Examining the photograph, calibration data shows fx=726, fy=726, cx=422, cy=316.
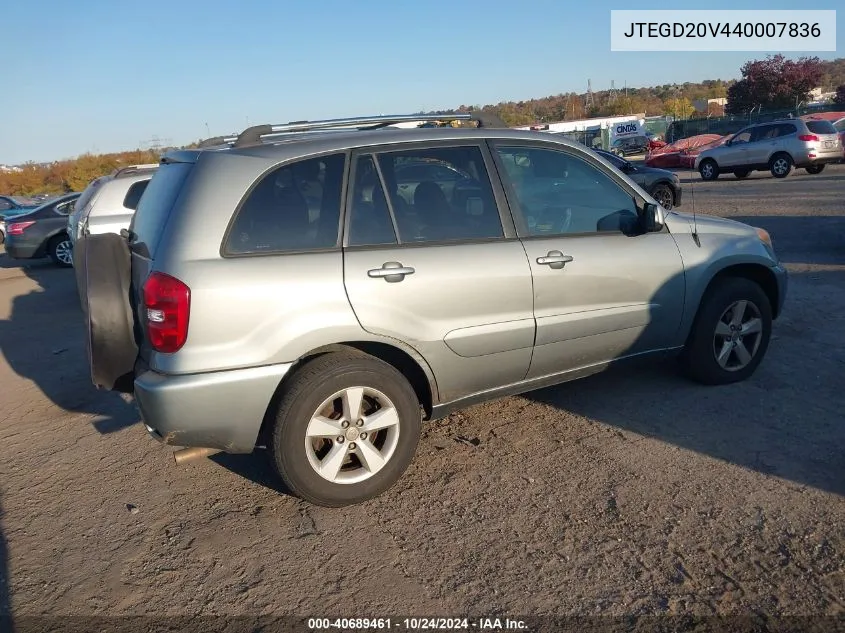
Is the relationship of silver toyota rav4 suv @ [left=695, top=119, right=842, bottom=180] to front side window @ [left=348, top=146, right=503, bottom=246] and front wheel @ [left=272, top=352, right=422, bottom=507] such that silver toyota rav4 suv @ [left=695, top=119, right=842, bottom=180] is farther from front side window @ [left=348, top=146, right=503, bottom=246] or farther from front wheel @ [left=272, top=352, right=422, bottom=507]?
front wheel @ [left=272, top=352, right=422, bottom=507]

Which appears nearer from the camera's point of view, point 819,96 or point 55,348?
point 55,348

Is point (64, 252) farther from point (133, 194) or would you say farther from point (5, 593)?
point (5, 593)

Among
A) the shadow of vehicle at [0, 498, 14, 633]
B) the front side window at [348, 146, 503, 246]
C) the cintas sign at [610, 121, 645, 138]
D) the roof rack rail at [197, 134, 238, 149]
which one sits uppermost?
the cintas sign at [610, 121, 645, 138]

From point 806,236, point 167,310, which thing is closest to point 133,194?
point 167,310

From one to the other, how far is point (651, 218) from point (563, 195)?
0.57 metres

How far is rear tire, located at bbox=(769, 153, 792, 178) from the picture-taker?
20188 millimetres

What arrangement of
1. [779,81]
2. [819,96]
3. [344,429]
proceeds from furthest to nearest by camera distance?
1. [819,96]
2. [779,81]
3. [344,429]

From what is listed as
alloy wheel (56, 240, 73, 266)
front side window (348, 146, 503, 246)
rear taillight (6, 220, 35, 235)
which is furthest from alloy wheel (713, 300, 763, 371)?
rear taillight (6, 220, 35, 235)

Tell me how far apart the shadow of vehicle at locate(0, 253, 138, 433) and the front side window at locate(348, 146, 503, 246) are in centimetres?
259

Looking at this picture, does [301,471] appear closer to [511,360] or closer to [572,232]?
[511,360]

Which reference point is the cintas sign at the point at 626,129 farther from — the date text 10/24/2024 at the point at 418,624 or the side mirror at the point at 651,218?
the date text 10/24/2024 at the point at 418,624

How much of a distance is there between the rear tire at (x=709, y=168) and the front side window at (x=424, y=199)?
20.3 meters

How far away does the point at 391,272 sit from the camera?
3.67 m

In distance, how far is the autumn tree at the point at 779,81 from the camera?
51.0 meters
